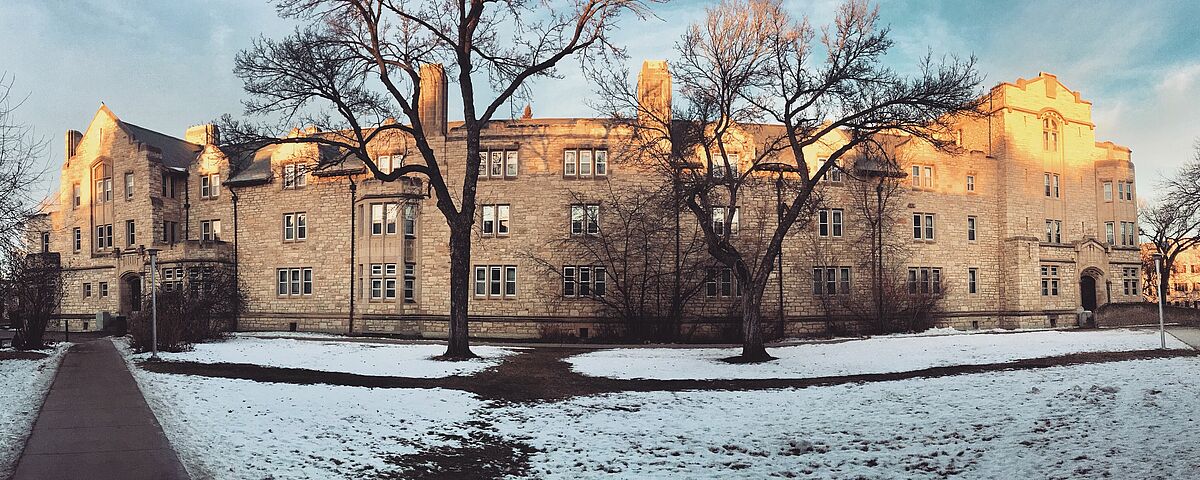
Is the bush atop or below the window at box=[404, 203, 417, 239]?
below

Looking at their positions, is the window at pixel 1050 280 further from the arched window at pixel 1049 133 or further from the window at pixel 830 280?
the window at pixel 830 280

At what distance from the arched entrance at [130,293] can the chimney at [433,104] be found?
19.9 metres

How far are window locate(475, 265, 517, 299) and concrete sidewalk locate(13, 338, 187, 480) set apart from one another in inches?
735

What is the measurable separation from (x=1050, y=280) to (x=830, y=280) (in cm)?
1465

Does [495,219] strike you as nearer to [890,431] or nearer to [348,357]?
[348,357]

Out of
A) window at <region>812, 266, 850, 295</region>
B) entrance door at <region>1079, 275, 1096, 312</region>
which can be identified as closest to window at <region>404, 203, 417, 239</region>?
window at <region>812, 266, 850, 295</region>

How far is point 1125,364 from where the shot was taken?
1559 cm

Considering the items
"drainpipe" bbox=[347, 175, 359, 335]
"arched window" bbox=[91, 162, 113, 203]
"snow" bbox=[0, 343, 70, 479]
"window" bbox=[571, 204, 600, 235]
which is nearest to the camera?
"snow" bbox=[0, 343, 70, 479]

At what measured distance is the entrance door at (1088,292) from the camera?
41.7 metres

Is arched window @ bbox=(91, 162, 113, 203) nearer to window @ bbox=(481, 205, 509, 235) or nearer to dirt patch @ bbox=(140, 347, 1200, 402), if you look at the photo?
window @ bbox=(481, 205, 509, 235)

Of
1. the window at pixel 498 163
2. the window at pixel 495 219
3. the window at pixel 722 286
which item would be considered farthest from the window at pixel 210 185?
the window at pixel 722 286

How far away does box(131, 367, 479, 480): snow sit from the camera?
786 cm

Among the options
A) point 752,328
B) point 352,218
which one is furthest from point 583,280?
point 752,328

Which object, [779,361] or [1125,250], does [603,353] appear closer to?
[779,361]
